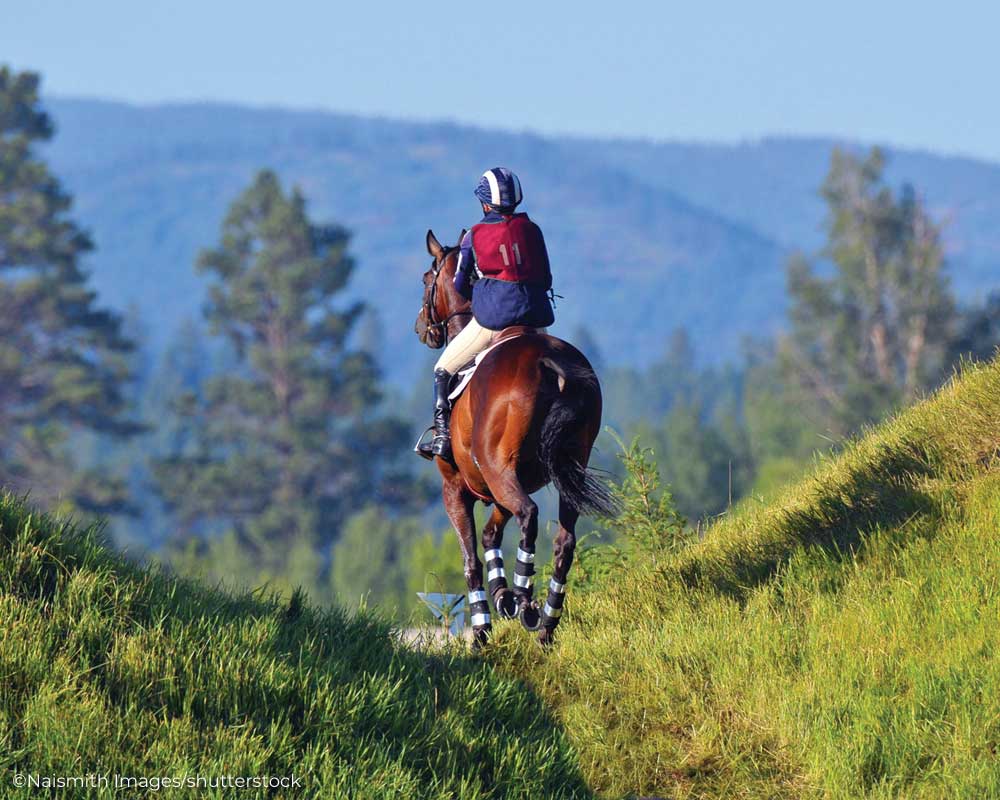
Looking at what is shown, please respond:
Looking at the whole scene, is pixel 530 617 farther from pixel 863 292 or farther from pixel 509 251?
pixel 863 292

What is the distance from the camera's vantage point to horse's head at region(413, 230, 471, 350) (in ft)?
38.2

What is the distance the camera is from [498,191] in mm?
10953

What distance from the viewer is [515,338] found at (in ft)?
34.0

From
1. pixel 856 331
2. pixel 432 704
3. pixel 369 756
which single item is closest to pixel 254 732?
pixel 369 756

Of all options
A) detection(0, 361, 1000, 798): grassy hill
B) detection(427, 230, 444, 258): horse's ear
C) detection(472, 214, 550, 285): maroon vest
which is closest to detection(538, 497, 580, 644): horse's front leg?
detection(0, 361, 1000, 798): grassy hill

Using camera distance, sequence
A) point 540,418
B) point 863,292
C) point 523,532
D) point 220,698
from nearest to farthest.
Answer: point 220,698, point 523,532, point 540,418, point 863,292

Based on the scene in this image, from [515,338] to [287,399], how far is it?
84.5 m

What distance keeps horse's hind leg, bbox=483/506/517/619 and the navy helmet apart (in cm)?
239

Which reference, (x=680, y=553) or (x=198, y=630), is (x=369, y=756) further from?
(x=680, y=553)

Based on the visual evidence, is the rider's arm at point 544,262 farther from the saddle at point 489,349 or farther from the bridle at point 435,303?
the bridle at point 435,303

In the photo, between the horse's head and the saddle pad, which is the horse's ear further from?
the saddle pad

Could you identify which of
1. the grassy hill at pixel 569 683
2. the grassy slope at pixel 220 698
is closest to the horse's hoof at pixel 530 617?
the grassy hill at pixel 569 683

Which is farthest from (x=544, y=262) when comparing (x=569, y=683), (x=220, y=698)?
(x=220, y=698)

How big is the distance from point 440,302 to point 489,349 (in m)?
1.55
